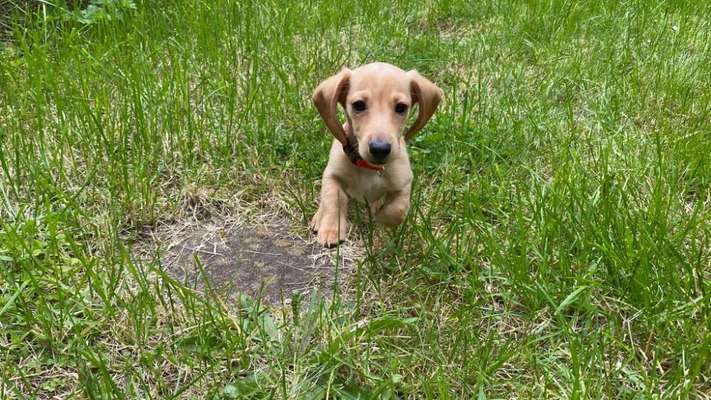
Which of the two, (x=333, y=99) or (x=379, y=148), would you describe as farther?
(x=333, y=99)

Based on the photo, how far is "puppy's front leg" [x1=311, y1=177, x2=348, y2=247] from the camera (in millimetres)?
2455

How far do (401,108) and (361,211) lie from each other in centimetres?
53

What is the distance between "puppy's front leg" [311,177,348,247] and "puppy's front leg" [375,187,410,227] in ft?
0.47

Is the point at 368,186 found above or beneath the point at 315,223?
above

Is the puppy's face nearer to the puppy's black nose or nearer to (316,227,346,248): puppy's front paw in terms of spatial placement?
the puppy's black nose

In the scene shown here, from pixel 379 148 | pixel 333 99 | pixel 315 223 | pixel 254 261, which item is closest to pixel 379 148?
pixel 379 148

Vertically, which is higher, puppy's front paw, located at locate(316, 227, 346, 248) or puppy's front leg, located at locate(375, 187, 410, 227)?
puppy's front leg, located at locate(375, 187, 410, 227)

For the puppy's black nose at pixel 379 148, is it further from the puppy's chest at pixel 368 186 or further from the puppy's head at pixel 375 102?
the puppy's chest at pixel 368 186

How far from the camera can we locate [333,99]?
7.97ft

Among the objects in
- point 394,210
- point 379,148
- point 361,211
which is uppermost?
point 379,148

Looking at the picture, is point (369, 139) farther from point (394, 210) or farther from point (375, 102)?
point (394, 210)

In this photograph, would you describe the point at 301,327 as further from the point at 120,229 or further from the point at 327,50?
the point at 327,50

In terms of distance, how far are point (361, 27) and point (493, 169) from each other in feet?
6.15

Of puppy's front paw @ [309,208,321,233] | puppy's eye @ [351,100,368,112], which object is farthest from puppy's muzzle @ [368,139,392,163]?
puppy's front paw @ [309,208,321,233]
